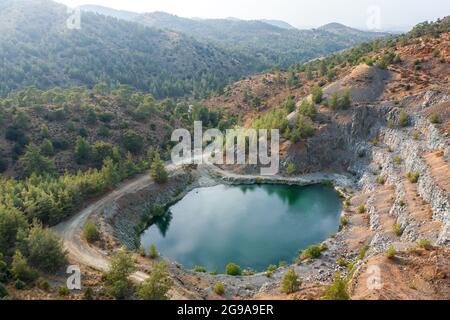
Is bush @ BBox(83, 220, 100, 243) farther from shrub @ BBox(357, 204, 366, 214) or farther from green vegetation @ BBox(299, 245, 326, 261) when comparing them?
shrub @ BBox(357, 204, 366, 214)

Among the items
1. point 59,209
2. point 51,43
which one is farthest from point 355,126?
point 51,43

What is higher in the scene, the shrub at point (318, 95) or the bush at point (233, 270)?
the shrub at point (318, 95)

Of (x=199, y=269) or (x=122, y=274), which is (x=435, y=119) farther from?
(x=122, y=274)

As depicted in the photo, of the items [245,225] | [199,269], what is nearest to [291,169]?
[245,225]

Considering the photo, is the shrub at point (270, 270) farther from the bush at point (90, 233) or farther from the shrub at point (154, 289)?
the bush at point (90, 233)

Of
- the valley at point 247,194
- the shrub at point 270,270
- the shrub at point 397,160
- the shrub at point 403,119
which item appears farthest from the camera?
the shrub at point 403,119

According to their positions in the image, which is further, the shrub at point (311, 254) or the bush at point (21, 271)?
the shrub at point (311, 254)

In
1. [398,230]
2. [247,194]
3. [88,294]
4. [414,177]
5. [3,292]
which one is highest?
[414,177]

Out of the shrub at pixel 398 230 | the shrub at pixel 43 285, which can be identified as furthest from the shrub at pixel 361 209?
the shrub at pixel 43 285

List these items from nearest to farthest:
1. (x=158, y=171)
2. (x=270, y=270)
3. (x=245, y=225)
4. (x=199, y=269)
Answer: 1. (x=270, y=270)
2. (x=199, y=269)
3. (x=245, y=225)
4. (x=158, y=171)

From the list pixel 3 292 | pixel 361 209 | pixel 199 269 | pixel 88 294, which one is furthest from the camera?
Result: pixel 361 209
